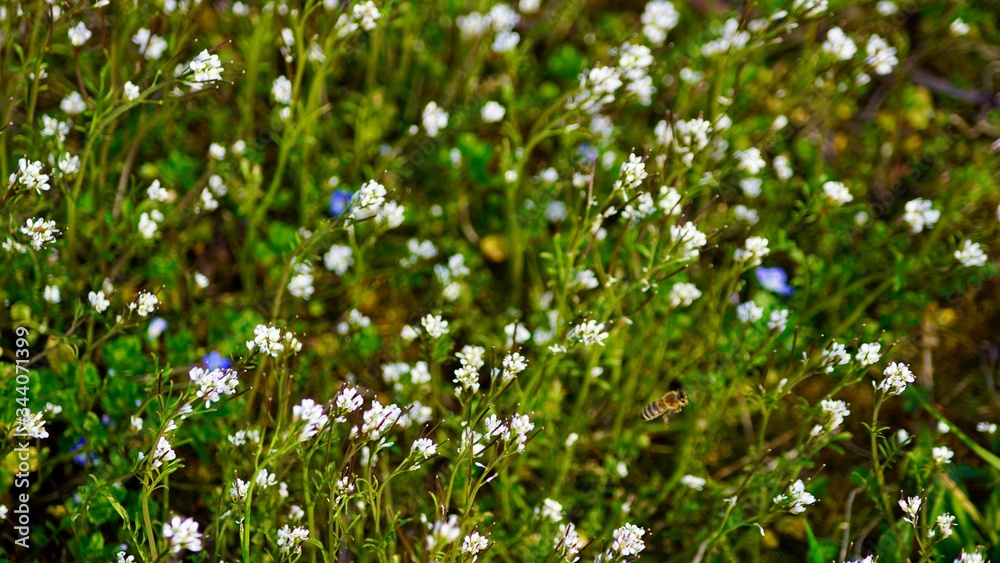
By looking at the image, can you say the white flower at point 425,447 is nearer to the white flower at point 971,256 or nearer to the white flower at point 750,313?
the white flower at point 750,313

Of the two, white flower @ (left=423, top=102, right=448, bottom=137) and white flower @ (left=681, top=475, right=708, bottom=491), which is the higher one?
white flower @ (left=423, top=102, right=448, bottom=137)

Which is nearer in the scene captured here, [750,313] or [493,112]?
[750,313]

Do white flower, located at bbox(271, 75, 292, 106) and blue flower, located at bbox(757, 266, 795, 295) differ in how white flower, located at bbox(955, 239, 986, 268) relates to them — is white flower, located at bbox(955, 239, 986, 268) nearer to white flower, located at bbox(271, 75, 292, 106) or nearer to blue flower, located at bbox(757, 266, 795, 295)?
blue flower, located at bbox(757, 266, 795, 295)

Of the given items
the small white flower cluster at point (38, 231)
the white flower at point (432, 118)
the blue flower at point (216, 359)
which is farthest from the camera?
the white flower at point (432, 118)

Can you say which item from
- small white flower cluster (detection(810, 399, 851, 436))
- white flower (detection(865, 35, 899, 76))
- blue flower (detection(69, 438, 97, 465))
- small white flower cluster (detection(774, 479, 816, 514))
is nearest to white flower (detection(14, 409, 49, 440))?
blue flower (detection(69, 438, 97, 465))

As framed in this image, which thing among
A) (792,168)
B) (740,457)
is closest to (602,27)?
(792,168)

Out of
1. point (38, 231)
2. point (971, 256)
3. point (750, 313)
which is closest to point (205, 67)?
point (38, 231)

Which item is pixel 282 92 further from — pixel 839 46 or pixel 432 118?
pixel 839 46

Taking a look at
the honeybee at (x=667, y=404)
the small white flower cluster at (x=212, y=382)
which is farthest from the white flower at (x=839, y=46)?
the small white flower cluster at (x=212, y=382)

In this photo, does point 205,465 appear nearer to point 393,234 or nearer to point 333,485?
point 333,485
